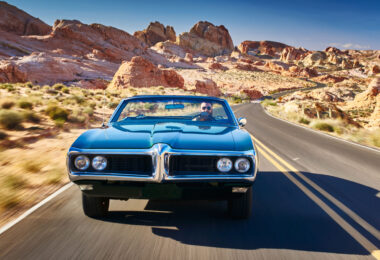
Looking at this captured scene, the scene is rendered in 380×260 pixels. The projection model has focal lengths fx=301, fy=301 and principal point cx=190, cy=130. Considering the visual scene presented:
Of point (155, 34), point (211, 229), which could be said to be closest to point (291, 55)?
point (155, 34)

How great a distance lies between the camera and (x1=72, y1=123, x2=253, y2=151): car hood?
3.04m

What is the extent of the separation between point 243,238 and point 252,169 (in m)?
0.71

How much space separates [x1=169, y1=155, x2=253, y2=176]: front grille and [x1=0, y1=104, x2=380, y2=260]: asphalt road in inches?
26.7

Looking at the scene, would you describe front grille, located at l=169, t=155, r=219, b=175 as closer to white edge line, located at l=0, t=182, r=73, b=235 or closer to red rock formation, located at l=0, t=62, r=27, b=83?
white edge line, located at l=0, t=182, r=73, b=235

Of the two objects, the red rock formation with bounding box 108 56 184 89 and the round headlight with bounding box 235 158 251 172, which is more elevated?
the round headlight with bounding box 235 158 251 172

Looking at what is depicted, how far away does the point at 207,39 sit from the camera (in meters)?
164

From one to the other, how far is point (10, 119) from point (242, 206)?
33.8 ft

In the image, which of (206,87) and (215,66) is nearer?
(206,87)

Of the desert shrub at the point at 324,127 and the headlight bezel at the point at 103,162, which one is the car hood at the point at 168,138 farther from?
the desert shrub at the point at 324,127

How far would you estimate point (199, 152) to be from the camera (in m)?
2.96

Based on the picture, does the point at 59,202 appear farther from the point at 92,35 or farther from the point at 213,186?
the point at 92,35

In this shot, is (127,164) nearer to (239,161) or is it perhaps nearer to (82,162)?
(82,162)

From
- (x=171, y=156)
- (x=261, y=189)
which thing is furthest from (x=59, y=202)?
(x=261, y=189)

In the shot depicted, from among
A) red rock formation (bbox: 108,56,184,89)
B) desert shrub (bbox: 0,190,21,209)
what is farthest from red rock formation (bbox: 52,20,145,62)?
desert shrub (bbox: 0,190,21,209)
